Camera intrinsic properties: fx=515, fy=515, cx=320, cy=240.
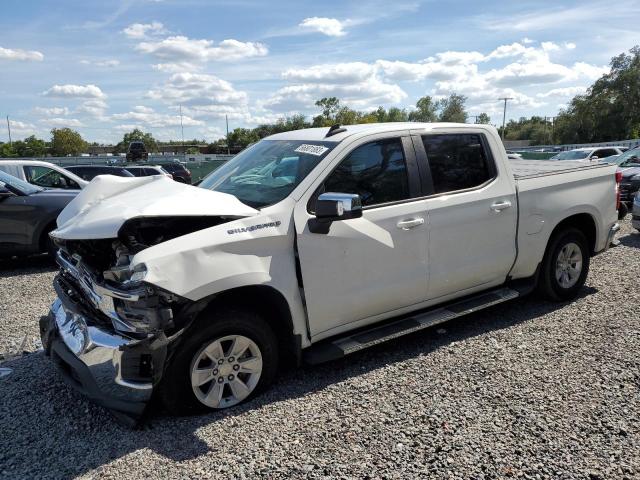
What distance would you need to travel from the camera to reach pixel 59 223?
3.72m

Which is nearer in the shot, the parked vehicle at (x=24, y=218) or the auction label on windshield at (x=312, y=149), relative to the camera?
the auction label on windshield at (x=312, y=149)

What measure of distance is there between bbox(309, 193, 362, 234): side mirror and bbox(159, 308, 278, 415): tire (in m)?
0.75

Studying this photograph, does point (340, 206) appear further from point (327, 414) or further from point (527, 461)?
point (527, 461)

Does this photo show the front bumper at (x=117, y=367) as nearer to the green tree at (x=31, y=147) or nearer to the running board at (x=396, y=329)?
the running board at (x=396, y=329)

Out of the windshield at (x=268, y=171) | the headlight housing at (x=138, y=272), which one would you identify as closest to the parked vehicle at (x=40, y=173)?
the windshield at (x=268, y=171)

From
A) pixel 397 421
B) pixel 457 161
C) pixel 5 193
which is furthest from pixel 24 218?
pixel 397 421

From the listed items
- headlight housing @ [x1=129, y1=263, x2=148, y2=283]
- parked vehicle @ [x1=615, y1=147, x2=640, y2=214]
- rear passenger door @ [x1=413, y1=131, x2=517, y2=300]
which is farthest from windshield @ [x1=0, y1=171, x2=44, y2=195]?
parked vehicle @ [x1=615, y1=147, x2=640, y2=214]

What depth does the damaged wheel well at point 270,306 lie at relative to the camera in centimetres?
342

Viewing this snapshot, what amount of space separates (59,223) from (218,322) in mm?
1447

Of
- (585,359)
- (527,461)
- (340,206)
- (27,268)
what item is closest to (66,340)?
(340,206)

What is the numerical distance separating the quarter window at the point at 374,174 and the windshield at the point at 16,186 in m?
6.23

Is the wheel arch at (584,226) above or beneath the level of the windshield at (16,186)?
beneath

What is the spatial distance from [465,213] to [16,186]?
699 cm

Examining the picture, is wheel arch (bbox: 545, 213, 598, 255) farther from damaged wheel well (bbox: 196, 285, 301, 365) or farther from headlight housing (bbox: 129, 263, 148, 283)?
headlight housing (bbox: 129, 263, 148, 283)
